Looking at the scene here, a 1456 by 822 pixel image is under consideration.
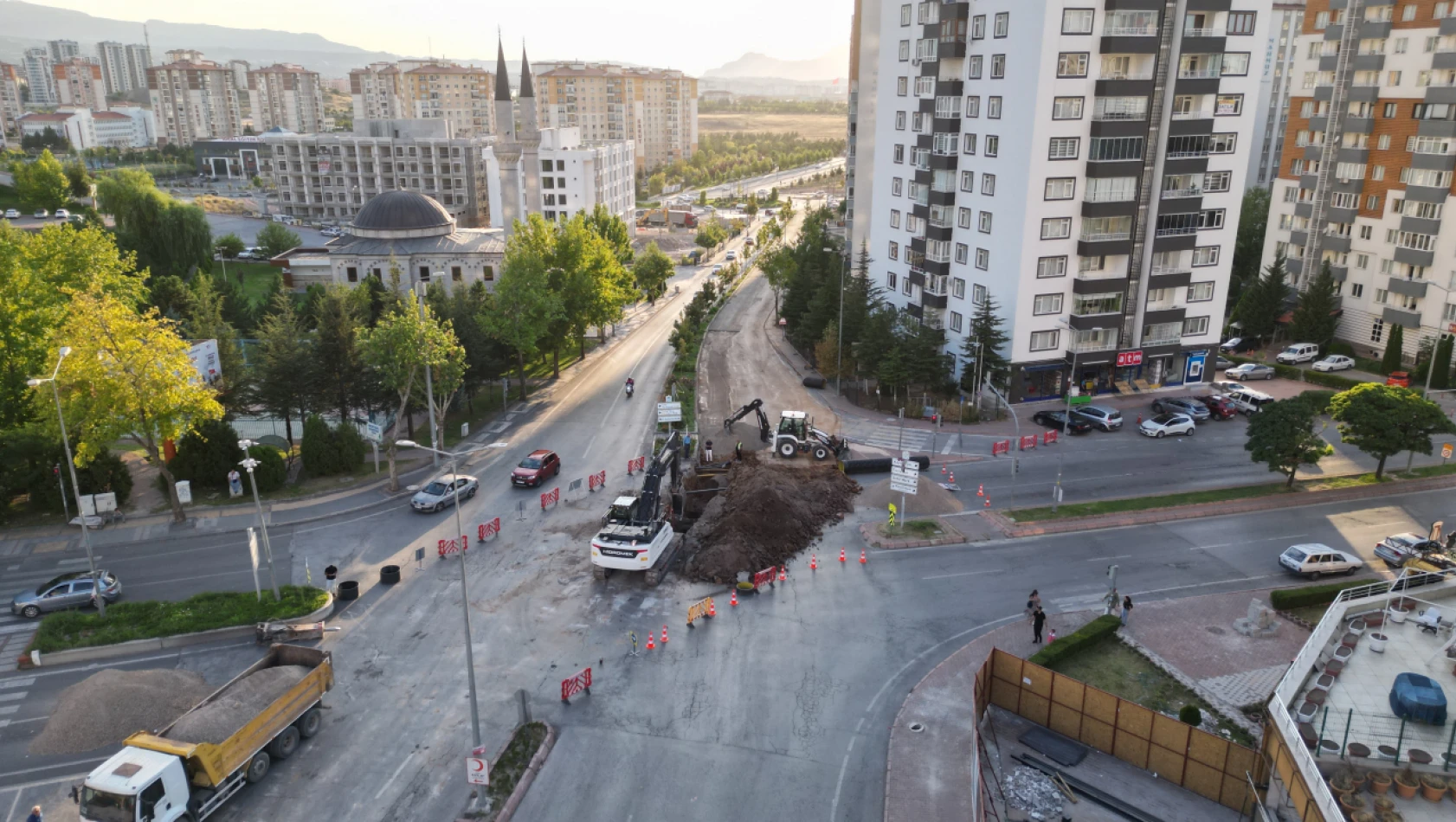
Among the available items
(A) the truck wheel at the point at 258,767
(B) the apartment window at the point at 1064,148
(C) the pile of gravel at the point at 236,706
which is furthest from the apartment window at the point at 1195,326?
(A) the truck wheel at the point at 258,767

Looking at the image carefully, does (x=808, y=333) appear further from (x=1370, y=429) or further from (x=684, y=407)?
(x=1370, y=429)

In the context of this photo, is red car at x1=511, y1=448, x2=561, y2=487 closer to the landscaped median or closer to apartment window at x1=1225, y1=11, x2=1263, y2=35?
the landscaped median

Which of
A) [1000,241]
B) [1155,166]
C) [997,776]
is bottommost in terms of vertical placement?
[997,776]

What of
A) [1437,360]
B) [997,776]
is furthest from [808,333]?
[997,776]

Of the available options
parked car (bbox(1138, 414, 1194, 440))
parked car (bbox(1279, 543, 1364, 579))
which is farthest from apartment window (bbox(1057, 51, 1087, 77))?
parked car (bbox(1279, 543, 1364, 579))

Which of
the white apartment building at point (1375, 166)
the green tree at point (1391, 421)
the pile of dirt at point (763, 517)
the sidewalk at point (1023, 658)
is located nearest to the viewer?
the sidewalk at point (1023, 658)

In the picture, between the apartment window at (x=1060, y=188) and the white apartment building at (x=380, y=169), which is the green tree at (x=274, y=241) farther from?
the apartment window at (x=1060, y=188)

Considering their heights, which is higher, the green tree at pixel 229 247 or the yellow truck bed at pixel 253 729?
the green tree at pixel 229 247
